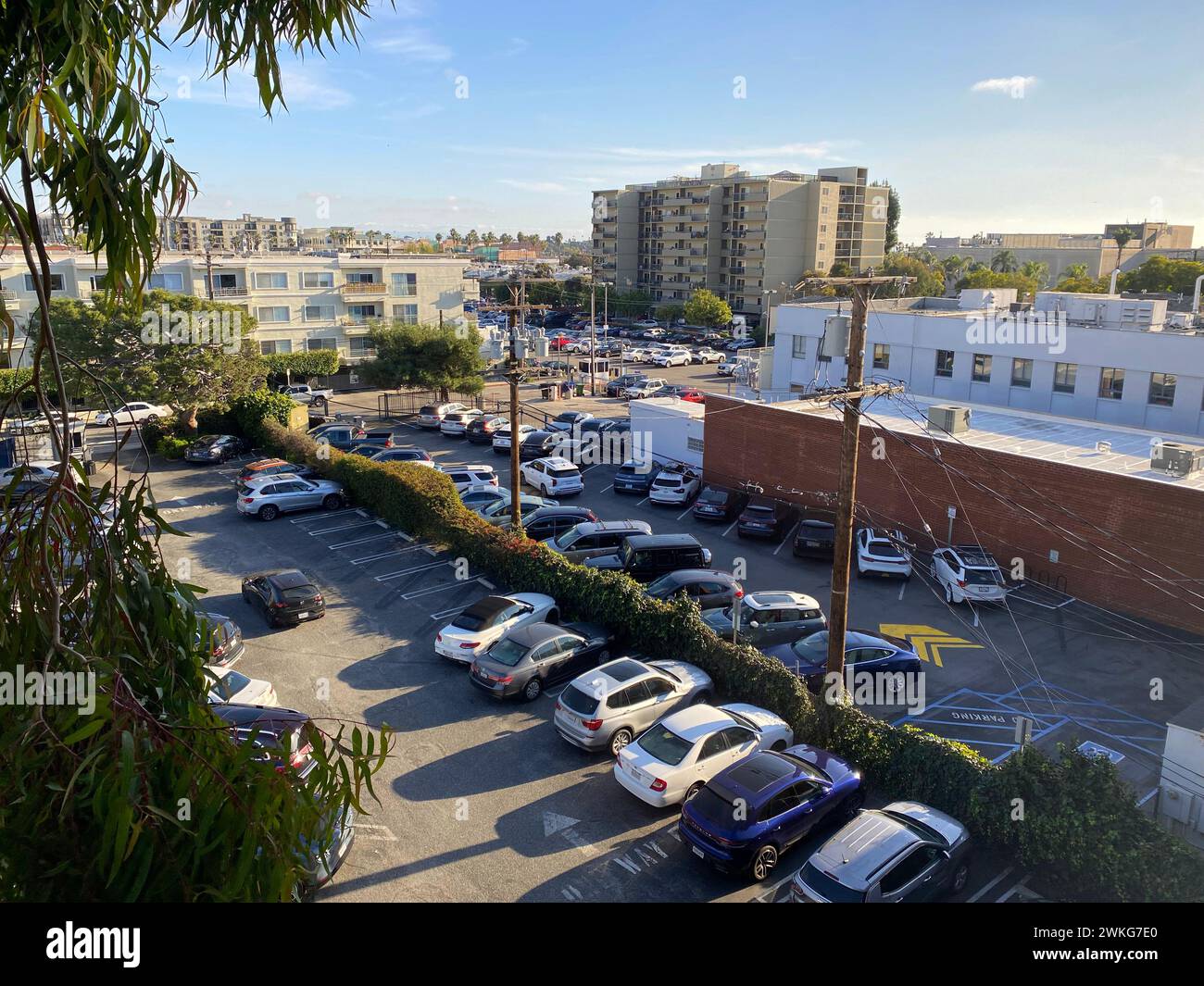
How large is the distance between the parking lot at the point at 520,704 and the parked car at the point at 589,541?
2.49 meters

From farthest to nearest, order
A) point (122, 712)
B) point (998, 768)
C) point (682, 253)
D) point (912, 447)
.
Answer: point (682, 253) < point (912, 447) < point (998, 768) < point (122, 712)

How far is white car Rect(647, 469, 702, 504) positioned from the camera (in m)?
30.2

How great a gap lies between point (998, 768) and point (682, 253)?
9689 centimetres

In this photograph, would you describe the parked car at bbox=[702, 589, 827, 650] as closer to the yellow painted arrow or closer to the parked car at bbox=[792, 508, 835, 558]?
the yellow painted arrow

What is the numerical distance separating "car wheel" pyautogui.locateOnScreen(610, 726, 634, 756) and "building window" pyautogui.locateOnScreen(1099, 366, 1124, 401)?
73.0 ft

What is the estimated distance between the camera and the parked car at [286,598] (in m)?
19.2

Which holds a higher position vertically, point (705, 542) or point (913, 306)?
point (913, 306)

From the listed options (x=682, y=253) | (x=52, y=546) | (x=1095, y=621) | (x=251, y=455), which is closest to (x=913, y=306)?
(x=1095, y=621)

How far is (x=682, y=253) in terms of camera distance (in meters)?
103

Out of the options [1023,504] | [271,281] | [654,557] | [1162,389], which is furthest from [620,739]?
[271,281]

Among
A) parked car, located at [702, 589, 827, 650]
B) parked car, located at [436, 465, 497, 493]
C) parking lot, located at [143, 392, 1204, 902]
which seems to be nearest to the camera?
parking lot, located at [143, 392, 1204, 902]

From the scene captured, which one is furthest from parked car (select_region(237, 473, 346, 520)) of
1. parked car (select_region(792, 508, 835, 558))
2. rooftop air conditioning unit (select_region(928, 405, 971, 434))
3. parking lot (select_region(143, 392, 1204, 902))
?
rooftop air conditioning unit (select_region(928, 405, 971, 434))

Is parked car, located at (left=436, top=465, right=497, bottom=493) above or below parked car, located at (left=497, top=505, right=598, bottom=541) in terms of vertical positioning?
above
